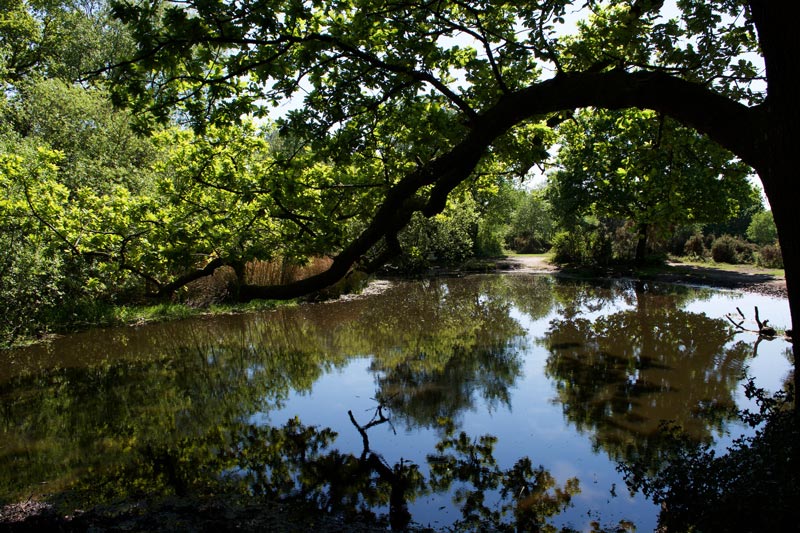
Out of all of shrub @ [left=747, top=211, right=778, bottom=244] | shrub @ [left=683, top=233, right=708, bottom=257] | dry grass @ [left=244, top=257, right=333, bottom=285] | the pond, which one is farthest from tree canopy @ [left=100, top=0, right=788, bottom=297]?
shrub @ [left=747, top=211, right=778, bottom=244]

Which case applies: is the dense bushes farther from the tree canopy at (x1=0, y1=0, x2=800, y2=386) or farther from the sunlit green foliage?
the tree canopy at (x1=0, y1=0, x2=800, y2=386)

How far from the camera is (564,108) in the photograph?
4.41 metres

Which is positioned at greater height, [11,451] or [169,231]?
[169,231]

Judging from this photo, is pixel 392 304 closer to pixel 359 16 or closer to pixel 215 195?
pixel 215 195

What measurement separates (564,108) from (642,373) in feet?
20.5

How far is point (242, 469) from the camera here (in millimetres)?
5738

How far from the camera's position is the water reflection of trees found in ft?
21.2

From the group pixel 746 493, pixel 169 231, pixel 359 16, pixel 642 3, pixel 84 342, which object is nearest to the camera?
pixel 746 493

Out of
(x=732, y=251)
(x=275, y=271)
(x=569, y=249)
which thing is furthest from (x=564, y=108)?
(x=569, y=249)

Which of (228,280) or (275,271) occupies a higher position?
(275,271)

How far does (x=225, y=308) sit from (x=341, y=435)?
37.2 ft

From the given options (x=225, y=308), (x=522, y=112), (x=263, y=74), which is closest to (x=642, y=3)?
(x=522, y=112)

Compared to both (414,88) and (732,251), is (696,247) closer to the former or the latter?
(732,251)

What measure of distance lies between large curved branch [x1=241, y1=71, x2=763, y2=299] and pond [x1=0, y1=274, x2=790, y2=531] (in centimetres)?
265
